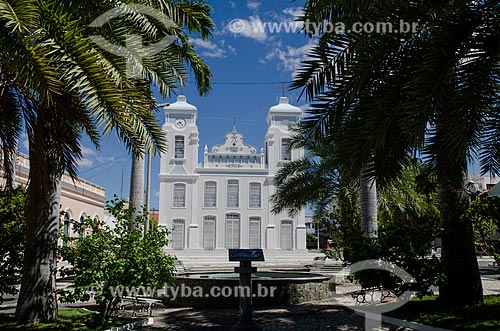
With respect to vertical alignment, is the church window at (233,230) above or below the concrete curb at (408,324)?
above

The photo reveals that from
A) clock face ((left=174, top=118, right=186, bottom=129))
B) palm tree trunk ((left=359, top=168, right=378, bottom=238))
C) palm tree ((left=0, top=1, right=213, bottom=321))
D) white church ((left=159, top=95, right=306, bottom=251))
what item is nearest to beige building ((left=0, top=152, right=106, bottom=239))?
white church ((left=159, top=95, right=306, bottom=251))

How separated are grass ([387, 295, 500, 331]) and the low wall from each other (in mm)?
2804

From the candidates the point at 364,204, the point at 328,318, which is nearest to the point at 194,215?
the point at 364,204

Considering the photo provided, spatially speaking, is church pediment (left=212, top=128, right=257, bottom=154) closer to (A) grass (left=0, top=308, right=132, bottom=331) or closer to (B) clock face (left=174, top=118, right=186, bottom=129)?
(B) clock face (left=174, top=118, right=186, bottom=129)

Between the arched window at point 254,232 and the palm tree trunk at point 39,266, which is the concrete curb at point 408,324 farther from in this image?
the arched window at point 254,232

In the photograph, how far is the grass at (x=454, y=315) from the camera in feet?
23.5

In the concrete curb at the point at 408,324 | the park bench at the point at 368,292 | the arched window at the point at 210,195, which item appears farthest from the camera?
the arched window at the point at 210,195

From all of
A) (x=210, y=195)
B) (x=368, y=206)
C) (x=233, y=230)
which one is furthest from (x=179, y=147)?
(x=368, y=206)

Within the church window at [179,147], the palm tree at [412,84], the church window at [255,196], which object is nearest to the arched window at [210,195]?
the church window at [255,196]

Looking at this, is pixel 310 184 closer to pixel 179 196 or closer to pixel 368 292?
pixel 368 292

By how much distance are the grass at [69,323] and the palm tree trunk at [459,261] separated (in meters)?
6.02

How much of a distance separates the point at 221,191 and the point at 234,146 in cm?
→ 364

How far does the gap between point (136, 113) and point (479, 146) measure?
4578mm

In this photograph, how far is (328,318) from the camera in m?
9.23
